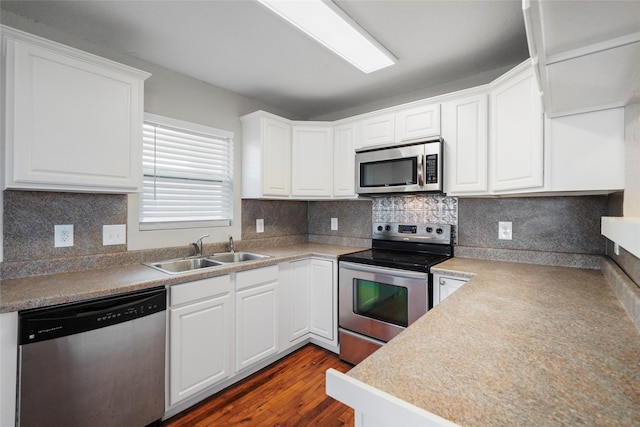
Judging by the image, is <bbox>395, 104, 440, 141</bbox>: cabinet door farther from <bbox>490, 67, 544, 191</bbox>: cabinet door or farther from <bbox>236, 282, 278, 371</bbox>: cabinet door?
<bbox>236, 282, 278, 371</bbox>: cabinet door

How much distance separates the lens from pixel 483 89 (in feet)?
6.86

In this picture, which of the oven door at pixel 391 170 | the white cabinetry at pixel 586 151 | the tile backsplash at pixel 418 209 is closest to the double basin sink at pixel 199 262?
the oven door at pixel 391 170

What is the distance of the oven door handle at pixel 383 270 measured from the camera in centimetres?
206

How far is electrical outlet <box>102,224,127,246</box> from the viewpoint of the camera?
1999 mm

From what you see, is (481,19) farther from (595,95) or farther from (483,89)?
(595,95)

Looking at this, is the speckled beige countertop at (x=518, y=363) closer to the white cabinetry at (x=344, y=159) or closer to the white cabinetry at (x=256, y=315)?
the white cabinetry at (x=256, y=315)

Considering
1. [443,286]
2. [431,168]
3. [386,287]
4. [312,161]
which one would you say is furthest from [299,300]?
[431,168]

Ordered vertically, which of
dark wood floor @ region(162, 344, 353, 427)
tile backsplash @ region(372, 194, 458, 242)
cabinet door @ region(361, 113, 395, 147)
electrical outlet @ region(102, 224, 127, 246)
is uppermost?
cabinet door @ region(361, 113, 395, 147)

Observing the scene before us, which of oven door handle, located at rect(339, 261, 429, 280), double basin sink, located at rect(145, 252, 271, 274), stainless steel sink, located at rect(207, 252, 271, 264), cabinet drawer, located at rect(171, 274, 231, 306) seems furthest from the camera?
stainless steel sink, located at rect(207, 252, 271, 264)

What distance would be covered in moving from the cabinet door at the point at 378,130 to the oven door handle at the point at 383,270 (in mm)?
1101

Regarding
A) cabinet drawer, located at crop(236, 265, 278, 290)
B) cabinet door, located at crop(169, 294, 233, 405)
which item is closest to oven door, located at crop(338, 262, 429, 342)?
cabinet drawer, located at crop(236, 265, 278, 290)

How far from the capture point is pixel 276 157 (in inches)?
112

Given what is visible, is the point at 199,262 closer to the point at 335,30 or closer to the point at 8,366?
the point at 8,366

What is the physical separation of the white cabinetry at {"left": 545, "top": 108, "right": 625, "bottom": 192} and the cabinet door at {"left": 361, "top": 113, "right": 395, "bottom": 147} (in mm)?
1154
